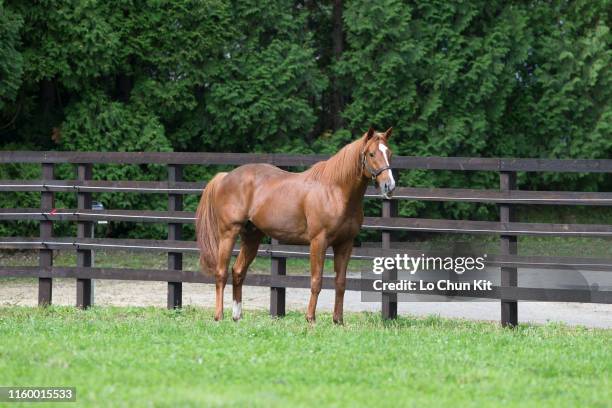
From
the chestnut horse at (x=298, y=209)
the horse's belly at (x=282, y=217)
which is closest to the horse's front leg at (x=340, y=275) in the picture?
the chestnut horse at (x=298, y=209)

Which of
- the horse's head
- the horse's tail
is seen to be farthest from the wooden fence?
the horse's head

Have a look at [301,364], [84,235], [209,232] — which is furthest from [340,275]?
[84,235]

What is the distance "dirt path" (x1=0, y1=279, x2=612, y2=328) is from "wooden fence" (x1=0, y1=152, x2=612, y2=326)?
3.31ft

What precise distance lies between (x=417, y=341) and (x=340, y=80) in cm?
1109

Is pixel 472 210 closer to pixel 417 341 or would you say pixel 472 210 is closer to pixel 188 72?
pixel 188 72

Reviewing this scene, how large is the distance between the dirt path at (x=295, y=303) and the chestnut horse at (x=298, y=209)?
2.25m

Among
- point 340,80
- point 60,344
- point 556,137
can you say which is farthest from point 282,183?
point 556,137

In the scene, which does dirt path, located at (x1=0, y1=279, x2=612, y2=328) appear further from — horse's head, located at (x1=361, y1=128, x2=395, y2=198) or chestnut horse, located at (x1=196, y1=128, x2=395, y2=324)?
horse's head, located at (x1=361, y1=128, x2=395, y2=198)

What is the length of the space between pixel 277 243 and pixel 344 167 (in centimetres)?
209

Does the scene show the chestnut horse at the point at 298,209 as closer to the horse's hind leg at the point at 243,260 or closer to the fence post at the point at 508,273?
the horse's hind leg at the point at 243,260

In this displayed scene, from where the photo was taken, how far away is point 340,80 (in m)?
18.3

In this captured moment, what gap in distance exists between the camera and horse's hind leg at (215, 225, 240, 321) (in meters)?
9.51

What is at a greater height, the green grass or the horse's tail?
the horse's tail

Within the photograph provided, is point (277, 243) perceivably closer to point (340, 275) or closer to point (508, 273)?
point (340, 275)
